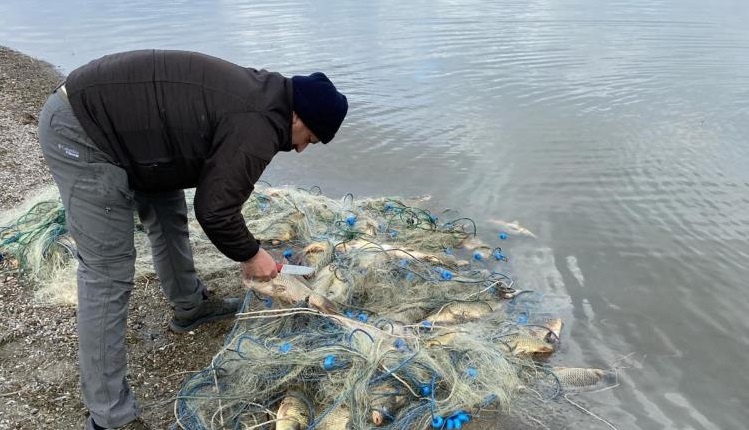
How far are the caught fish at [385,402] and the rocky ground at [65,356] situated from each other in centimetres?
117

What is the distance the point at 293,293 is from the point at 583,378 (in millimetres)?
2117

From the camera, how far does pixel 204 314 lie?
417 cm

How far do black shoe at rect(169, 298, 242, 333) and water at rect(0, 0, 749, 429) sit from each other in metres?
2.45

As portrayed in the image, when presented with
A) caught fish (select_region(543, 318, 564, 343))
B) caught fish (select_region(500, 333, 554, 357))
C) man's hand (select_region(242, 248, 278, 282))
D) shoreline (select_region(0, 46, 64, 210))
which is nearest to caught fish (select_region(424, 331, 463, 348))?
caught fish (select_region(500, 333, 554, 357))

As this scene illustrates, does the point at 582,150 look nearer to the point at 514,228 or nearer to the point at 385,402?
the point at 514,228

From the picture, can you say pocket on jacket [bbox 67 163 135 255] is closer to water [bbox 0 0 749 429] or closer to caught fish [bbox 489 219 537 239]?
water [bbox 0 0 749 429]

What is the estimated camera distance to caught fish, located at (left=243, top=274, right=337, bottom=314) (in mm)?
3711

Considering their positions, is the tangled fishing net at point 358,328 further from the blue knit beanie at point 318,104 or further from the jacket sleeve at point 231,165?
the blue knit beanie at point 318,104

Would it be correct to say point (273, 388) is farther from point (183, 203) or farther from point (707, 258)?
point (707, 258)

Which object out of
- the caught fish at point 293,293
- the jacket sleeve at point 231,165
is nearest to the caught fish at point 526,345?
the caught fish at point 293,293

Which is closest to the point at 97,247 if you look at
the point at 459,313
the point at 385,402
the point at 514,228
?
the point at 385,402

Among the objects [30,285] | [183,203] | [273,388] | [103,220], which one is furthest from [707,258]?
[30,285]

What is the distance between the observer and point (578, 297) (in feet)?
17.6

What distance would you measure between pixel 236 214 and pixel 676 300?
430cm
